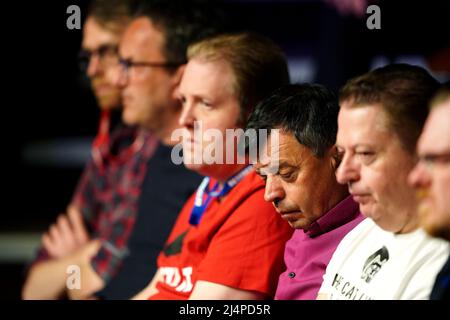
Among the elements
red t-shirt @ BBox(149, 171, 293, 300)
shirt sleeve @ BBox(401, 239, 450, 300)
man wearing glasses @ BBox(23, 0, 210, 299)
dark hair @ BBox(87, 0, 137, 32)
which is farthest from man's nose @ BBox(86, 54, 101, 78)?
shirt sleeve @ BBox(401, 239, 450, 300)

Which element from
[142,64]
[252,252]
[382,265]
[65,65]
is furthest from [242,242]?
[65,65]

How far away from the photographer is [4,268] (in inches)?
248

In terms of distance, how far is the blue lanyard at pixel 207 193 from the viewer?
296 cm

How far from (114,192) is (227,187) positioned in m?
1.37

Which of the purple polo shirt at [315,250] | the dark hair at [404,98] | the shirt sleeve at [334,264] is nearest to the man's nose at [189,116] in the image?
the purple polo shirt at [315,250]

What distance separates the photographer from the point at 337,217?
2568 millimetres

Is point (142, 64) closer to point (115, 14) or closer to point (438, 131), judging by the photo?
point (115, 14)

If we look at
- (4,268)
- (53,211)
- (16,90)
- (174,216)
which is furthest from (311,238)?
(53,211)

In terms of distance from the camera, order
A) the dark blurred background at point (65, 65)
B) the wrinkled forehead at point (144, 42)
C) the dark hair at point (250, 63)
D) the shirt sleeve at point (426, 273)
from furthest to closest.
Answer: the dark blurred background at point (65, 65) < the wrinkled forehead at point (144, 42) < the dark hair at point (250, 63) < the shirt sleeve at point (426, 273)

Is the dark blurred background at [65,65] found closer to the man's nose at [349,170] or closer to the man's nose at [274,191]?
the man's nose at [274,191]

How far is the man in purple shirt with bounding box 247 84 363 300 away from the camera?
256 cm

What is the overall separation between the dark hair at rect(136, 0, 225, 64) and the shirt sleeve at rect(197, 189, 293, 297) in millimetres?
1120

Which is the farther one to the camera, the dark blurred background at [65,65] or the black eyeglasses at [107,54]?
the dark blurred background at [65,65]

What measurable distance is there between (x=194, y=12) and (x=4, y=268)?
3.01 meters
